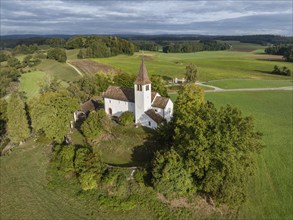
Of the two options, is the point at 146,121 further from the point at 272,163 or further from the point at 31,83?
the point at 31,83

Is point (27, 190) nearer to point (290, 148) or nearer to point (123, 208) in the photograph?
point (123, 208)

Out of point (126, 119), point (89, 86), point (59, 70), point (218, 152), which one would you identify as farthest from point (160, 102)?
point (59, 70)

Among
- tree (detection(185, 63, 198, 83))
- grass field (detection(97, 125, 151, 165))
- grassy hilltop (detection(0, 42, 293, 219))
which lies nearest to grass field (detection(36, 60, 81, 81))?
tree (detection(185, 63, 198, 83))

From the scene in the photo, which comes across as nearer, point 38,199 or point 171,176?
point 171,176

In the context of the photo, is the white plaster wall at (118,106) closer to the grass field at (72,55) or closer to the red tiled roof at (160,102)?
the red tiled roof at (160,102)

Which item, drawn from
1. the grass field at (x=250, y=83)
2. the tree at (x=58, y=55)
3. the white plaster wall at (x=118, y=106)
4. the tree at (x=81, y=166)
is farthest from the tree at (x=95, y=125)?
the tree at (x=58, y=55)

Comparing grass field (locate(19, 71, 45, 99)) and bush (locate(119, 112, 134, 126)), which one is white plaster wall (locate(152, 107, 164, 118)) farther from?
grass field (locate(19, 71, 45, 99))
